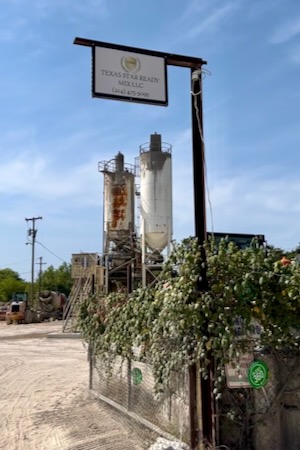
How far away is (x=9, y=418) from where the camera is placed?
8281mm

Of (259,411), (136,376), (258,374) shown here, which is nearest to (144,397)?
(136,376)

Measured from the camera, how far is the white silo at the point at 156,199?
1144 inches

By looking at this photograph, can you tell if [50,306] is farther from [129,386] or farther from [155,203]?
[129,386]

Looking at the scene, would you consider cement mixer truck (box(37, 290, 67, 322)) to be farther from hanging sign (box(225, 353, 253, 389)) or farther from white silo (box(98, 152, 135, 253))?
hanging sign (box(225, 353, 253, 389))

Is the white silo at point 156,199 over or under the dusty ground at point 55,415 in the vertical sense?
over

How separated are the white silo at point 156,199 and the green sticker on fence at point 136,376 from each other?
835 inches

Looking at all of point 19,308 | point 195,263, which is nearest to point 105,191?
point 19,308

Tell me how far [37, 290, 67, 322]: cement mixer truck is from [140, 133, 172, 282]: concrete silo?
24467 millimetres

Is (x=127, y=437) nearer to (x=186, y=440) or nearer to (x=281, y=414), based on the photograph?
(x=186, y=440)

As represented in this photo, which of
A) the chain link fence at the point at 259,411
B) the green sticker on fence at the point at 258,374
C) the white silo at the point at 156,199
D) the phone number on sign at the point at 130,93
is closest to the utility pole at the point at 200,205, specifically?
the chain link fence at the point at 259,411

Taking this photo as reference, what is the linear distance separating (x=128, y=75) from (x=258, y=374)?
3.81m

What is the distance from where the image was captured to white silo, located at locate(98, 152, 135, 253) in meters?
33.2

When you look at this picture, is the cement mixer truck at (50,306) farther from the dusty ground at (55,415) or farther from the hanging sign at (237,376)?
the hanging sign at (237,376)

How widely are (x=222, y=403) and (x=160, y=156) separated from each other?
2573 centimetres
